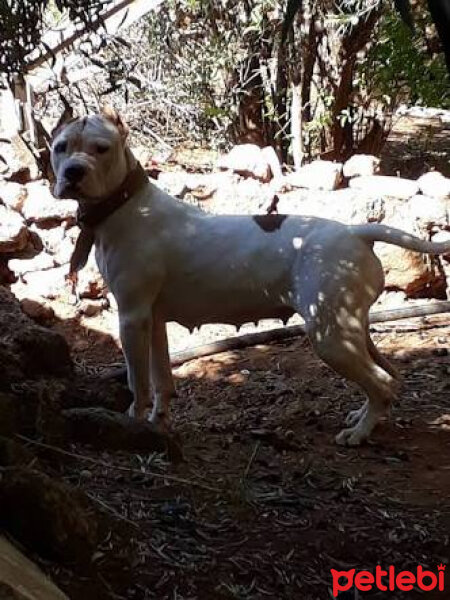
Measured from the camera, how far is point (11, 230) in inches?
242

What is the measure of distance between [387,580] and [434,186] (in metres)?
4.40

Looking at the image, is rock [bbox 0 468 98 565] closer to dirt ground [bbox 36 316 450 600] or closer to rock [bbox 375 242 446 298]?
dirt ground [bbox 36 316 450 600]

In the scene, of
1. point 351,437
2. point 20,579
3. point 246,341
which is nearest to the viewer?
point 20,579

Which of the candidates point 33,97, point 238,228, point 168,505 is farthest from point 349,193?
point 168,505

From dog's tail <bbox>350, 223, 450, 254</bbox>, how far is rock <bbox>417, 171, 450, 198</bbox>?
2932mm

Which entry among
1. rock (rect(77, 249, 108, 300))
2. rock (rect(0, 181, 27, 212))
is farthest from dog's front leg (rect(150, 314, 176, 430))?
rock (rect(0, 181, 27, 212))

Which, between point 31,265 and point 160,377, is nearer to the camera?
point 160,377

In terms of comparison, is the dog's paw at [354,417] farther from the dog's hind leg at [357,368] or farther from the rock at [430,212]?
the rock at [430,212]

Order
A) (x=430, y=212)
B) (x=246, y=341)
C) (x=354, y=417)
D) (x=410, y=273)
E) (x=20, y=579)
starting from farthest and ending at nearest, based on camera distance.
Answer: (x=430, y=212)
(x=410, y=273)
(x=246, y=341)
(x=354, y=417)
(x=20, y=579)

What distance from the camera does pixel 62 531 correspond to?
188 cm

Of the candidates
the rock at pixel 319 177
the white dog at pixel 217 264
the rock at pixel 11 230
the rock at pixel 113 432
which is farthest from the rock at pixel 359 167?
the rock at pixel 113 432

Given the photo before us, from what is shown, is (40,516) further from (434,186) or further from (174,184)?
(434,186)

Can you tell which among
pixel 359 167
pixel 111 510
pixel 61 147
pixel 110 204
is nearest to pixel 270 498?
pixel 111 510

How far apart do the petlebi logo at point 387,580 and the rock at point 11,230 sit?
4366 millimetres
